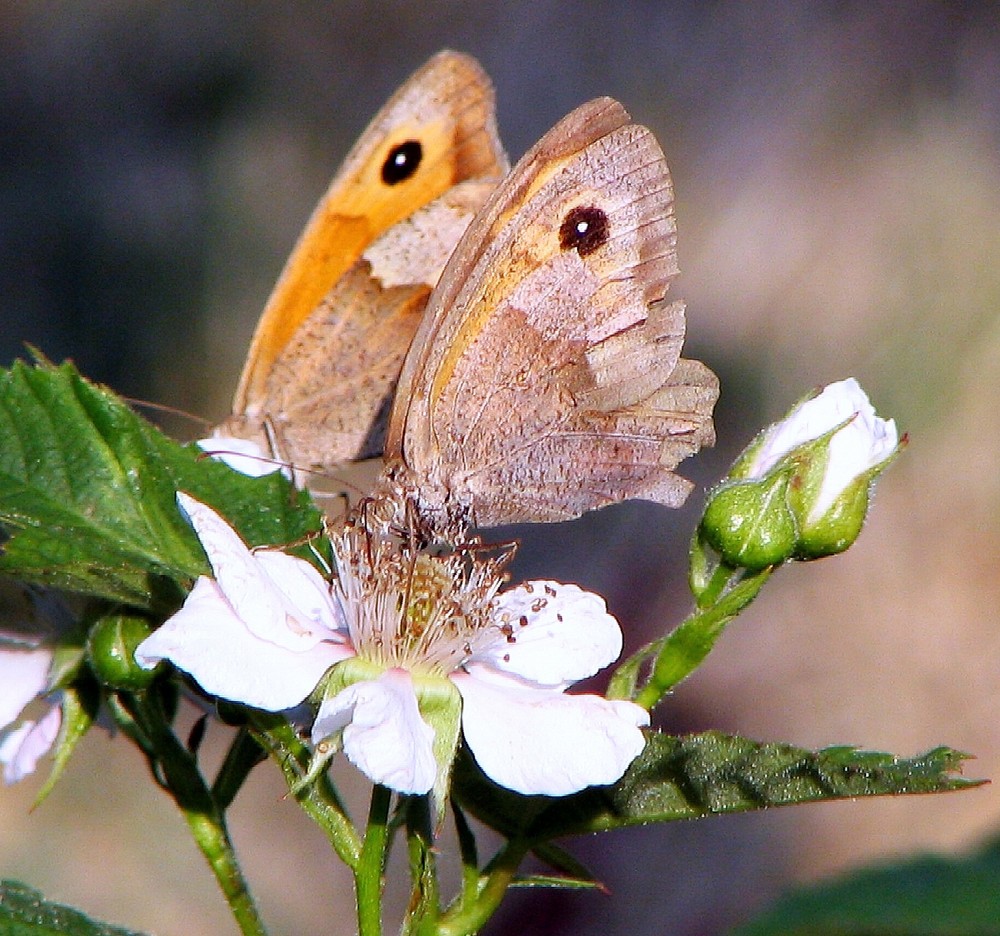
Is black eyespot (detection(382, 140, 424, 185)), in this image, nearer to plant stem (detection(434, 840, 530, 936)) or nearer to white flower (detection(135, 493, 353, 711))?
white flower (detection(135, 493, 353, 711))

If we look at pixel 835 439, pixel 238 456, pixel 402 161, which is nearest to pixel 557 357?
pixel 238 456

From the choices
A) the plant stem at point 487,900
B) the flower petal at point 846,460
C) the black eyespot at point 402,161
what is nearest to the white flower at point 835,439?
the flower petal at point 846,460

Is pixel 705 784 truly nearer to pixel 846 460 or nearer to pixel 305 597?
pixel 846 460

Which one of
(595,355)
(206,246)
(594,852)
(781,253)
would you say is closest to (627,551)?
(594,852)

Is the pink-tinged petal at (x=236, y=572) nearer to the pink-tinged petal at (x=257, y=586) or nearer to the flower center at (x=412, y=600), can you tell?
the pink-tinged petal at (x=257, y=586)

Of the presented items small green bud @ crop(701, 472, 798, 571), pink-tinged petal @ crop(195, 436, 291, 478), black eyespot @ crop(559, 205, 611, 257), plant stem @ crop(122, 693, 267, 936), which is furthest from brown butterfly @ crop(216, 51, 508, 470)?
small green bud @ crop(701, 472, 798, 571)
